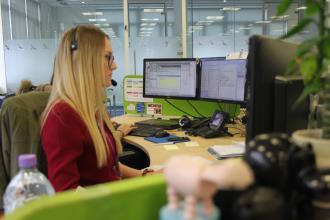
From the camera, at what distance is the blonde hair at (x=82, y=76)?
54.8 inches

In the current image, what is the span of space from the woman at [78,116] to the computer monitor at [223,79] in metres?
0.98

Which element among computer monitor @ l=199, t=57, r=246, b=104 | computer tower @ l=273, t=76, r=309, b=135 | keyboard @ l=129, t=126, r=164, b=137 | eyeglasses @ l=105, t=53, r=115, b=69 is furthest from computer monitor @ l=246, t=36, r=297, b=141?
keyboard @ l=129, t=126, r=164, b=137

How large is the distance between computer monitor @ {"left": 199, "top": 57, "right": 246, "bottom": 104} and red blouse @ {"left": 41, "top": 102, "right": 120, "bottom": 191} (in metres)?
1.14

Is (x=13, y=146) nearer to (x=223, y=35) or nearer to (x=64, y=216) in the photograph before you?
(x=64, y=216)

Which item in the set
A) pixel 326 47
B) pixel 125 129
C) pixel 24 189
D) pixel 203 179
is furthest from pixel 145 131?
pixel 203 179

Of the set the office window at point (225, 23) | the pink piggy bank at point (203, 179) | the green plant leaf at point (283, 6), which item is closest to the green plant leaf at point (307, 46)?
the green plant leaf at point (283, 6)

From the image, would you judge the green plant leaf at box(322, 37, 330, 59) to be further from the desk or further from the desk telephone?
the desk telephone

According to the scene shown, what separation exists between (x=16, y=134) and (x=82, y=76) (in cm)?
34

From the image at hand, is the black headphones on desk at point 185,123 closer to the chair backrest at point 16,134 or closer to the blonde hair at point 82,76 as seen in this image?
the blonde hair at point 82,76

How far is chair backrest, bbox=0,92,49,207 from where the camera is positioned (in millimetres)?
1414

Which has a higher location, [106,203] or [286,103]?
[286,103]

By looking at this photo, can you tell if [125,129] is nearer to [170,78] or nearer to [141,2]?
[170,78]

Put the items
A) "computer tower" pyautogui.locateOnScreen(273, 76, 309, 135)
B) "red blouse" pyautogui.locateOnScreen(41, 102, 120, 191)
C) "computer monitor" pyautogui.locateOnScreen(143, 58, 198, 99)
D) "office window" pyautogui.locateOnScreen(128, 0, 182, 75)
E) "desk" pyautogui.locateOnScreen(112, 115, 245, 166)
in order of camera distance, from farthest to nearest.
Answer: "office window" pyautogui.locateOnScreen(128, 0, 182, 75), "computer monitor" pyautogui.locateOnScreen(143, 58, 198, 99), "desk" pyautogui.locateOnScreen(112, 115, 245, 166), "red blouse" pyautogui.locateOnScreen(41, 102, 120, 191), "computer tower" pyautogui.locateOnScreen(273, 76, 309, 135)

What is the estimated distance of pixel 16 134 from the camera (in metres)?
1.41
